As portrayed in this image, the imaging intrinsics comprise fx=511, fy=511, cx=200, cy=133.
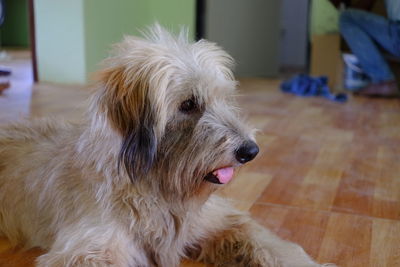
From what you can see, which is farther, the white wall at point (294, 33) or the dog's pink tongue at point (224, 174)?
the white wall at point (294, 33)

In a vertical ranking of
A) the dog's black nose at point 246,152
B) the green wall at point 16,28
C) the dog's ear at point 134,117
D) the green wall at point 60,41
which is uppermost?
the dog's ear at point 134,117

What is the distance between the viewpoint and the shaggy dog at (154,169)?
128cm

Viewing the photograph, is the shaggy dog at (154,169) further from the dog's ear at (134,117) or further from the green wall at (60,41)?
the green wall at (60,41)

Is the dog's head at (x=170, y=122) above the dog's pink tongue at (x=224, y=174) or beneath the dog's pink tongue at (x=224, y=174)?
above

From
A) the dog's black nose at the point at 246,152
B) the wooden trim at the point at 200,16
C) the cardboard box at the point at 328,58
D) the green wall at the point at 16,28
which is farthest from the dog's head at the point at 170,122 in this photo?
the green wall at the point at 16,28

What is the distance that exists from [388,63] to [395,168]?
3388 millimetres

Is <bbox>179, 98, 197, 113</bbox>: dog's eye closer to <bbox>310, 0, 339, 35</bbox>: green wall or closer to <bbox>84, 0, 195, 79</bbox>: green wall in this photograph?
<bbox>84, 0, 195, 79</bbox>: green wall

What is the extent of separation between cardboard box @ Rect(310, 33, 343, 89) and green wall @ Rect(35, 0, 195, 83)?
209 cm

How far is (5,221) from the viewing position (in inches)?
67.2

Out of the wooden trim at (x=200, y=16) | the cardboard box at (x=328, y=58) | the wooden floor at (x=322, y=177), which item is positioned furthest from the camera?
the wooden trim at (x=200, y=16)

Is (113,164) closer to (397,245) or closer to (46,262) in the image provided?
(46,262)

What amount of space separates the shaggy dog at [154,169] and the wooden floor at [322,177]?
0.61 ft

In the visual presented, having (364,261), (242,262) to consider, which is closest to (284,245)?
(242,262)

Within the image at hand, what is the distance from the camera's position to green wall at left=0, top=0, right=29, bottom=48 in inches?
450
